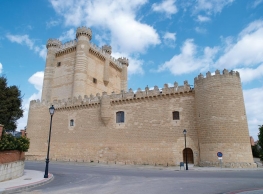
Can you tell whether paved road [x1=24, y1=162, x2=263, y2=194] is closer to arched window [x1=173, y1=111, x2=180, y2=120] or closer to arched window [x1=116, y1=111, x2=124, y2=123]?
arched window [x1=173, y1=111, x2=180, y2=120]

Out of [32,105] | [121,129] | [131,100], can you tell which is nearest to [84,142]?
[121,129]

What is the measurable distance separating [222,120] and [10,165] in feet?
54.6

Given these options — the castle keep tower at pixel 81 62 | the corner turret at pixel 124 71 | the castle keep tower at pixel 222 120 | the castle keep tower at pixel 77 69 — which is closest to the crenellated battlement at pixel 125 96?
the castle keep tower at pixel 77 69

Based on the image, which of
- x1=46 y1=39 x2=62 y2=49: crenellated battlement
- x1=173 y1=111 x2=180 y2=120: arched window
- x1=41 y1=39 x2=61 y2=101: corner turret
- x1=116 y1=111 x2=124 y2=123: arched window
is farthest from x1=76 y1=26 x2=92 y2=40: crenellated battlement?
x1=173 y1=111 x2=180 y2=120: arched window

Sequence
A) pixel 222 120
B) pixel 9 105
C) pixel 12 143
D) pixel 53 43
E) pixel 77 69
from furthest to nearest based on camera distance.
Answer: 1. pixel 53 43
2. pixel 77 69
3. pixel 9 105
4. pixel 222 120
5. pixel 12 143

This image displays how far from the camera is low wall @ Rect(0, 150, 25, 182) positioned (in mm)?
10906

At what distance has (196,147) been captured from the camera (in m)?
19.9

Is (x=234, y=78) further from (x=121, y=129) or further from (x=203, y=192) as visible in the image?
(x=203, y=192)

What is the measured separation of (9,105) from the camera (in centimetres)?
2153

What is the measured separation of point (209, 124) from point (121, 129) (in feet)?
32.3

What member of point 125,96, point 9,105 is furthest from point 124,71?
point 9,105

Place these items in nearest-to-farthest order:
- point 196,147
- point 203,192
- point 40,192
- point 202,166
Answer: point 203,192 → point 40,192 → point 202,166 → point 196,147

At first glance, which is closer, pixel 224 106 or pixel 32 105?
pixel 224 106

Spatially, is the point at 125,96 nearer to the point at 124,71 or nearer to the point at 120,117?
the point at 120,117
